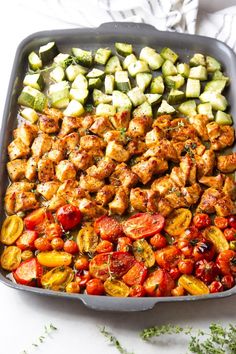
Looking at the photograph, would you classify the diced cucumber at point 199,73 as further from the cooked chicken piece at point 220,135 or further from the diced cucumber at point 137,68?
the cooked chicken piece at point 220,135

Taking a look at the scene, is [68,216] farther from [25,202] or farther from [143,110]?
[143,110]

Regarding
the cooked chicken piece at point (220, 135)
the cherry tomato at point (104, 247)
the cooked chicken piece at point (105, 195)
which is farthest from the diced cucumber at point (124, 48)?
the cherry tomato at point (104, 247)

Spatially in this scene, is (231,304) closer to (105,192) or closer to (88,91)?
(105,192)

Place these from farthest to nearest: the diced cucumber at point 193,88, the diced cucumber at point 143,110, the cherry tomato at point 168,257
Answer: the diced cucumber at point 193,88 → the diced cucumber at point 143,110 → the cherry tomato at point 168,257

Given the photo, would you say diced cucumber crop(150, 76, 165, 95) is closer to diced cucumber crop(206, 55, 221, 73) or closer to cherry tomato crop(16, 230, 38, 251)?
diced cucumber crop(206, 55, 221, 73)

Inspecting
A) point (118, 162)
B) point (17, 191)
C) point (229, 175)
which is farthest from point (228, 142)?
point (17, 191)

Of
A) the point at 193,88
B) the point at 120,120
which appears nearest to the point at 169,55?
the point at 193,88

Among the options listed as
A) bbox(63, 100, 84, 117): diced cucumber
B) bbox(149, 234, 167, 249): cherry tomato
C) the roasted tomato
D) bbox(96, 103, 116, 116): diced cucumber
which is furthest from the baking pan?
the roasted tomato
